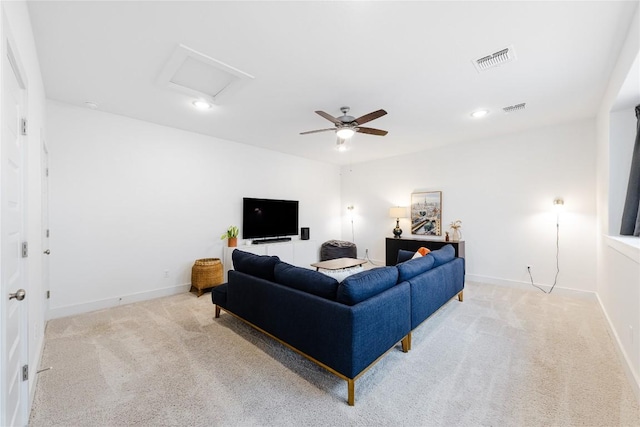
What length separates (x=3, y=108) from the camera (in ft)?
4.01

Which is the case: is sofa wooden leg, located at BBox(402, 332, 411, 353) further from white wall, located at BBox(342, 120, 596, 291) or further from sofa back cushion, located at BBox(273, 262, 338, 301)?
white wall, located at BBox(342, 120, 596, 291)

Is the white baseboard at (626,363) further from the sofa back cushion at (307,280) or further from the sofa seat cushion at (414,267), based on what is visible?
the sofa back cushion at (307,280)

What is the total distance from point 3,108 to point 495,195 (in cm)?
572

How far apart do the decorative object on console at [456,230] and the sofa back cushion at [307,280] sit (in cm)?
370

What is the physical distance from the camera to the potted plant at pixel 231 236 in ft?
15.3

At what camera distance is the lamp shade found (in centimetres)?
569

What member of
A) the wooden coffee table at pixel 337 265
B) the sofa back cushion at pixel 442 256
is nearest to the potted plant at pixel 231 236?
the wooden coffee table at pixel 337 265

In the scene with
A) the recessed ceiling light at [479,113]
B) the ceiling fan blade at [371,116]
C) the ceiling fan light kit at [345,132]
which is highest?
the recessed ceiling light at [479,113]

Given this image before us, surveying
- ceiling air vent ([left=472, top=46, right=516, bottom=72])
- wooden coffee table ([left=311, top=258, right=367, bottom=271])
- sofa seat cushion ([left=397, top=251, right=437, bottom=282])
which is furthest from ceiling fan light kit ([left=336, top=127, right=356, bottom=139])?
wooden coffee table ([left=311, top=258, right=367, bottom=271])

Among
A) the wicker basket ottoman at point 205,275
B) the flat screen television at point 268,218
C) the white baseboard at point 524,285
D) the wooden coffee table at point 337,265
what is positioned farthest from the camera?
the flat screen television at point 268,218

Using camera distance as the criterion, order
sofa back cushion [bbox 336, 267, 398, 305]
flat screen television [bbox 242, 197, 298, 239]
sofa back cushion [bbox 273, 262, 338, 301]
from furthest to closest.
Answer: flat screen television [bbox 242, 197, 298, 239], sofa back cushion [bbox 273, 262, 338, 301], sofa back cushion [bbox 336, 267, 398, 305]

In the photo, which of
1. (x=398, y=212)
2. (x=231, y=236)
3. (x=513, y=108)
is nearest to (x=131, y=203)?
(x=231, y=236)

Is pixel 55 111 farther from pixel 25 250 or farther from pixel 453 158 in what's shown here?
pixel 453 158

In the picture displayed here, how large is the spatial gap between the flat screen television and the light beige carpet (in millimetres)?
2308
